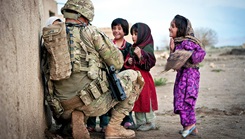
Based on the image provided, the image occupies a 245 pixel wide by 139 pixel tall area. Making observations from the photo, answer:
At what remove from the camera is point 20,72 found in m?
2.73

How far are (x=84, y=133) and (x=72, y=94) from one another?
1.70ft

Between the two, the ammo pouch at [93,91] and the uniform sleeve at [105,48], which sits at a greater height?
the uniform sleeve at [105,48]

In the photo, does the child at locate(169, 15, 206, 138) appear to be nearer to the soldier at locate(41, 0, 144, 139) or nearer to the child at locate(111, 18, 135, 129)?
the child at locate(111, 18, 135, 129)

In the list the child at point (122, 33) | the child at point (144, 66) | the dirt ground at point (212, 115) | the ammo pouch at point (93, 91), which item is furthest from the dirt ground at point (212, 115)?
the ammo pouch at point (93, 91)

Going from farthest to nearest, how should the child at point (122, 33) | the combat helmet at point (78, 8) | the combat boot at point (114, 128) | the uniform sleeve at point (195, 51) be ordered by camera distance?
1. the child at point (122, 33)
2. the uniform sleeve at point (195, 51)
3. the combat boot at point (114, 128)
4. the combat helmet at point (78, 8)

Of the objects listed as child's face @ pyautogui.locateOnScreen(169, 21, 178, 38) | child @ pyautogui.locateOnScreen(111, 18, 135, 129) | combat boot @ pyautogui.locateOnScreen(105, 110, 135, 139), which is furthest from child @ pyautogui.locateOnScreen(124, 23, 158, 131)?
combat boot @ pyautogui.locateOnScreen(105, 110, 135, 139)

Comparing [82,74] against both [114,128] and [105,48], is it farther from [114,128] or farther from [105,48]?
[114,128]

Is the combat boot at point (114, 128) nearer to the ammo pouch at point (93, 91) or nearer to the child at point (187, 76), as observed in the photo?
the ammo pouch at point (93, 91)

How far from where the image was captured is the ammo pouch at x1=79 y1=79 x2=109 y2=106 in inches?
135

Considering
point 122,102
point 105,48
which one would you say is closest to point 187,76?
point 122,102

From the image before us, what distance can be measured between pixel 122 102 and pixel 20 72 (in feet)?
5.03

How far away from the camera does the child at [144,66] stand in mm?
4543

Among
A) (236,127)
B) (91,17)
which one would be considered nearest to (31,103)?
(91,17)

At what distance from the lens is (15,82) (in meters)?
2.61
